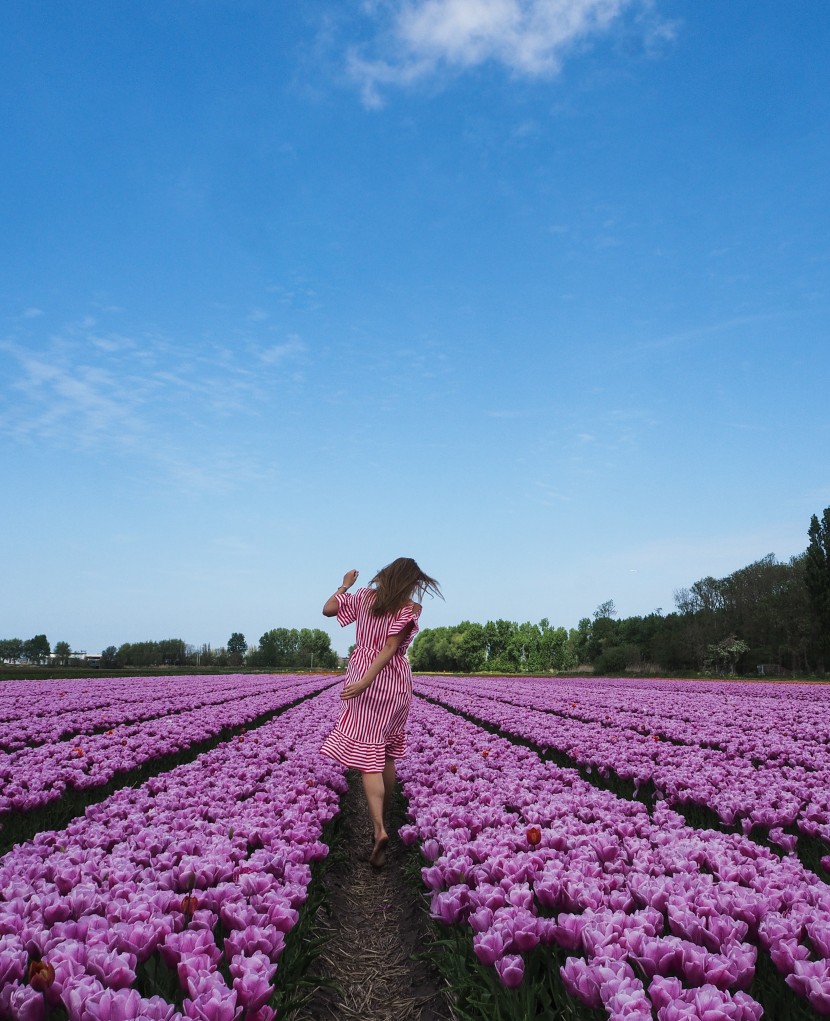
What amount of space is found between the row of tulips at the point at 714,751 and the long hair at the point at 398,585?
3.21 meters

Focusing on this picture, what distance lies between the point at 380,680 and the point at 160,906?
143 inches

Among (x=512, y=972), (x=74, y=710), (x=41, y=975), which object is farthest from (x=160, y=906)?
(x=74, y=710)

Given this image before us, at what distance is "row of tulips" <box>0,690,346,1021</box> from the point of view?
2.33m

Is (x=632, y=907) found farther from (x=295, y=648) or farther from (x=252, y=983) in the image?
(x=295, y=648)

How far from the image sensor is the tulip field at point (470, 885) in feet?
7.97

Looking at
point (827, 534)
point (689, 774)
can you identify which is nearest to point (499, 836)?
point (689, 774)

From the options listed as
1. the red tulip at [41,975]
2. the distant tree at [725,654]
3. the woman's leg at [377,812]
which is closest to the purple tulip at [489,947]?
the red tulip at [41,975]

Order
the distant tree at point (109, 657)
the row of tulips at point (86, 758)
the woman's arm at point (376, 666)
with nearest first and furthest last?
the woman's arm at point (376, 666) → the row of tulips at point (86, 758) → the distant tree at point (109, 657)

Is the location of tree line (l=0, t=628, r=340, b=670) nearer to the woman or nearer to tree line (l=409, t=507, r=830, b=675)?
tree line (l=409, t=507, r=830, b=675)

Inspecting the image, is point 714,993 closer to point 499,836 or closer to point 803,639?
point 499,836

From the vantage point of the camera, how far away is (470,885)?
3742 mm

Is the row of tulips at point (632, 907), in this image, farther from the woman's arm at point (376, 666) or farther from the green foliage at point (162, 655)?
the green foliage at point (162, 655)

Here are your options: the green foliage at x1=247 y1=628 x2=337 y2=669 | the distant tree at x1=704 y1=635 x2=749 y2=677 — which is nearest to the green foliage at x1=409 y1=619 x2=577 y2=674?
the distant tree at x1=704 y1=635 x2=749 y2=677

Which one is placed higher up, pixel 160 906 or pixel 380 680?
pixel 380 680
